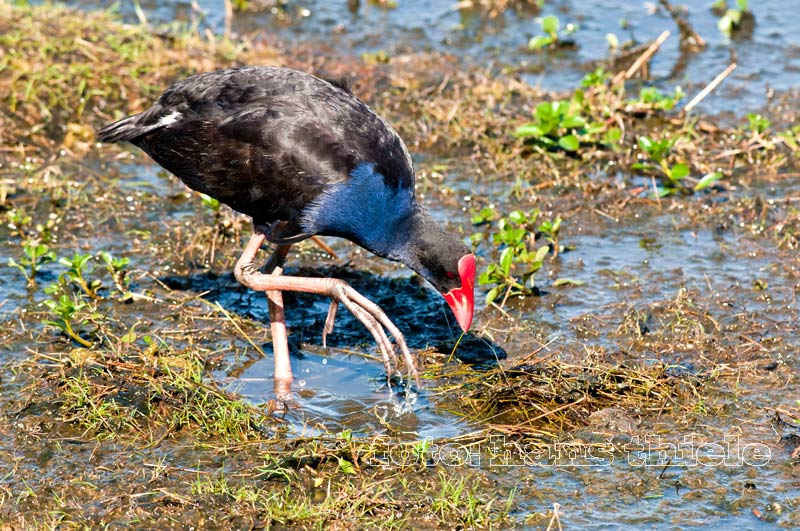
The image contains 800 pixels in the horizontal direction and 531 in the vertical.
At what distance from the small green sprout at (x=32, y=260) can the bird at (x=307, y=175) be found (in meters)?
0.89

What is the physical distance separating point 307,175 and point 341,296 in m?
0.53

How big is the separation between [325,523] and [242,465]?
50 cm

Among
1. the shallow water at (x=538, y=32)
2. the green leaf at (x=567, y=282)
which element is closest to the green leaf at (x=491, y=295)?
the green leaf at (x=567, y=282)

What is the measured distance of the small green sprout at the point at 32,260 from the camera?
5.41 m

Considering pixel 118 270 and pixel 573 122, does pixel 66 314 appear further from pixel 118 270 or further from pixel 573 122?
pixel 573 122

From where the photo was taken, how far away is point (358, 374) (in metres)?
5.05

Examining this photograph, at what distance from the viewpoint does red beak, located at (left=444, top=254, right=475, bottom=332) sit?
473 cm

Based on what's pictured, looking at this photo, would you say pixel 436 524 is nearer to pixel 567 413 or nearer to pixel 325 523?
pixel 325 523

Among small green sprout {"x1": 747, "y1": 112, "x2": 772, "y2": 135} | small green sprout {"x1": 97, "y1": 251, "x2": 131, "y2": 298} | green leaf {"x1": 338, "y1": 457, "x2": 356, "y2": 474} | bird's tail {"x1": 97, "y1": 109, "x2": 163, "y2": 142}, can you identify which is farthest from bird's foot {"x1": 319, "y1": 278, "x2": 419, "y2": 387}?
small green sprout {"x1": 747, "y1": 112, "x2": 772, "y2": 135}

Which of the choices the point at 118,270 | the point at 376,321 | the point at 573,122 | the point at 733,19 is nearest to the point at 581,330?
the point at 376,321

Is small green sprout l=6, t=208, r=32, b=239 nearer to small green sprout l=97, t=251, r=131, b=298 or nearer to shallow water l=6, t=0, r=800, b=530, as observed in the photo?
shallow water l=6, t=0, r=800, b=530

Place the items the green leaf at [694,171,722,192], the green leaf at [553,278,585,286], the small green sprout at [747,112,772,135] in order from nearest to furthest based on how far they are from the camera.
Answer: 1. the green leaf at [553,278,585,286]
2. the green leaf at [694,171,722,192]
3. the small green sprout at [747,112,772,135]

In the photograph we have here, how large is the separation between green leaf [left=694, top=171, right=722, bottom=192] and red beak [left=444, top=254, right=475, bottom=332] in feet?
6.78

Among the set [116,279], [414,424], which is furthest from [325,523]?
[116,279]
